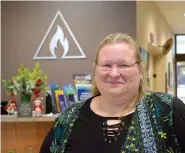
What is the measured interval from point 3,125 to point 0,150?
218 mm

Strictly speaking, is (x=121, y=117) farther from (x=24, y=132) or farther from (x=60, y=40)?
(x=60, y=40)

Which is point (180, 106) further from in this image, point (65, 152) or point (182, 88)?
point (182, 88)

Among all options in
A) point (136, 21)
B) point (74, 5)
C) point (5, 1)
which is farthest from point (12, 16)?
point (136, 21)

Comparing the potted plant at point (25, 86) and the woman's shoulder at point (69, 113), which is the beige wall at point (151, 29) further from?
the woman's shoulder at point (69, 113)

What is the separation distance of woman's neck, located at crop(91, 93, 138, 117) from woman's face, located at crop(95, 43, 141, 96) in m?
0.04

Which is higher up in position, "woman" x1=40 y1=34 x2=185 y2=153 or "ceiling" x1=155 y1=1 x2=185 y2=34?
"ceiling" x1=155 y1=1 x2=185 y2=34

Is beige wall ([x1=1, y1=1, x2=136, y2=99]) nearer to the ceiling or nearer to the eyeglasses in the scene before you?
the ceiling

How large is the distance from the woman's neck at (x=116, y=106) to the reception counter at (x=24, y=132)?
1.45 metres

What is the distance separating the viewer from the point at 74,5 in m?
4.27

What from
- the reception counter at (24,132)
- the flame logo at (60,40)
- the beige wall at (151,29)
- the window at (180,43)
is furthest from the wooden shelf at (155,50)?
the window at (180,43)

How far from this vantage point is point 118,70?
1.29 metres

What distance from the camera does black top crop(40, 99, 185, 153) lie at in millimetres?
1259

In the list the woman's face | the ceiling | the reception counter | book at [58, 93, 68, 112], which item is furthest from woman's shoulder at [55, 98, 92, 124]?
the ceiling

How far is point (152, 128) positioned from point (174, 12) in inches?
241
